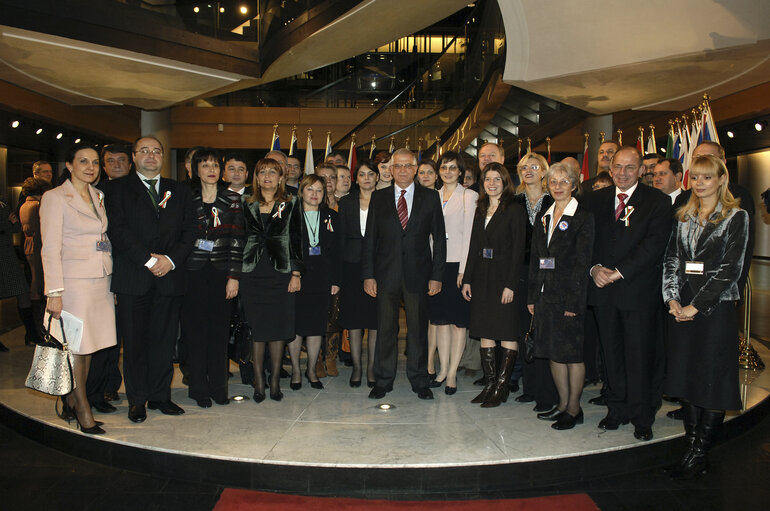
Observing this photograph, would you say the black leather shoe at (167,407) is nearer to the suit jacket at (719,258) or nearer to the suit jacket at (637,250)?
the suit jacket at (637,250)

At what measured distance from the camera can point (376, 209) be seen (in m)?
4.45

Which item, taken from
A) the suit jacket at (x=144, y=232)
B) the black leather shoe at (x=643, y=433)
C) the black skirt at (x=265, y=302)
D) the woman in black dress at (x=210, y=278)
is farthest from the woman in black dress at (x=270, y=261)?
the black leather shoe at (x=643, y=433)

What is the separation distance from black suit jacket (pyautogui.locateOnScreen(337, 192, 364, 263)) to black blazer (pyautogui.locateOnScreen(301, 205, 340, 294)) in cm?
7

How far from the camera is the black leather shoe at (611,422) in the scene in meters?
3.78

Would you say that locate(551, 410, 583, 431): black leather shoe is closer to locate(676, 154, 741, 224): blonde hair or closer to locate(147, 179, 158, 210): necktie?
locate(676, 154, 741, 224): blonde hair

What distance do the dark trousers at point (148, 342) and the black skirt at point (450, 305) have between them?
1915 millimetres

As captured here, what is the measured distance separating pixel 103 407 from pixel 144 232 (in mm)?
1302

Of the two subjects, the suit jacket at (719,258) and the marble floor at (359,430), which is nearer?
the suit jacket at (719,258)

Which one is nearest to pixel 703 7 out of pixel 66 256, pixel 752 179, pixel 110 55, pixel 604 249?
pixel 604 249

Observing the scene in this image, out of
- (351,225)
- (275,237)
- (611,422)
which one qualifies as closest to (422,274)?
(351,225)

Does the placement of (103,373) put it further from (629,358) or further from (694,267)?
(694,267)

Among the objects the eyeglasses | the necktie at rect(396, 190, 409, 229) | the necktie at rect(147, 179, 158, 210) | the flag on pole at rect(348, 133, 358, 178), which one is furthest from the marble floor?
the flag on pole at rect(348, 133, 358, 178)

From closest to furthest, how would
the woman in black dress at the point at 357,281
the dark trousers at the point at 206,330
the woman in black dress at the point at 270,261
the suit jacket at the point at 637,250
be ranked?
the suit jacket at the point at 637,250 → the dark trousers at the point at 206,330 → the woman in black dress at the point at 270,261 → the woman in black dress at the point at 357,281

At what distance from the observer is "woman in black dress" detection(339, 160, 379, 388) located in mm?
4738
